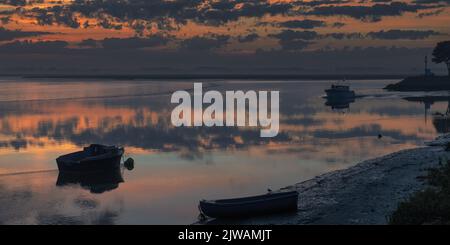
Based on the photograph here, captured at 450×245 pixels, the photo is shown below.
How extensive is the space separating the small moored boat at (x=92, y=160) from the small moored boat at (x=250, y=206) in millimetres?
15857

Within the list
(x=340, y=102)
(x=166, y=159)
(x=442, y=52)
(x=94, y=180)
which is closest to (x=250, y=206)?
(x=94, y=180)

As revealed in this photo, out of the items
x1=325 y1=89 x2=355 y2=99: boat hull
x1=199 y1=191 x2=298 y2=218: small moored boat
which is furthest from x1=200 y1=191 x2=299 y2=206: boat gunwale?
x1=325 y1=89 x2=355 y2=99: boat hull

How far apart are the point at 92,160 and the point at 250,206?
58.8 feet

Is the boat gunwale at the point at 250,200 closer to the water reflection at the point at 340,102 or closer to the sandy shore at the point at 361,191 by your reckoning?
the sandy shore at the point at 361,191

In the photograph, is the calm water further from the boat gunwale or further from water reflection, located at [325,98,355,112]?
water reflection, located at [325,98,355,112]

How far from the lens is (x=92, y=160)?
140 feet

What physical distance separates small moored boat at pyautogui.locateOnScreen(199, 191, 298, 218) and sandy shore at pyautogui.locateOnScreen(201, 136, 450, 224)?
419 mm

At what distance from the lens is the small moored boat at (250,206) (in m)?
28.4

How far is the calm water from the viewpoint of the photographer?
31645 mm
